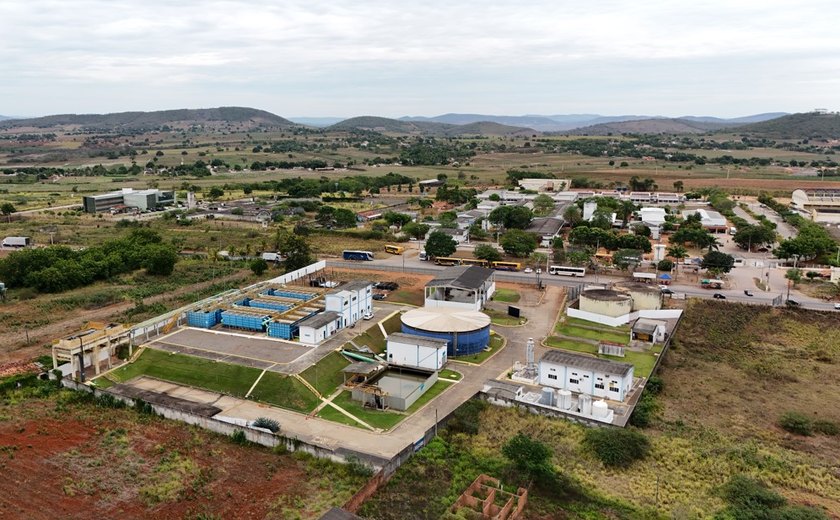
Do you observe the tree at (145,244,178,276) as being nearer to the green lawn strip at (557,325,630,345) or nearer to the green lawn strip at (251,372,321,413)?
the green lawn strip at (251,372,321,413)

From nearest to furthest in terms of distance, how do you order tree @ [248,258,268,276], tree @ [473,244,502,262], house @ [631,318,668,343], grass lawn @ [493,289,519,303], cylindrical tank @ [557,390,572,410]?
1. cylindrical tank @ [557,390,572,410]
2. house @ [631,318,668,343]
3. grass lawn @ [493,289,519,303]
4. tree @ [248,258,268,276]
5. tree @ [473,244,502,262]

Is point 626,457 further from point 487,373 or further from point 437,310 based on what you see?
point 437,310

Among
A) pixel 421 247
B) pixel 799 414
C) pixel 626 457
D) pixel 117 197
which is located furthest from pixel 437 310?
pixel 117 197

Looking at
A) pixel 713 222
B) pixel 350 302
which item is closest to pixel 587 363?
pixel 350 302

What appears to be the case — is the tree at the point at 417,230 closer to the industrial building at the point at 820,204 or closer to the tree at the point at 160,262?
the tree at the point at 160,262

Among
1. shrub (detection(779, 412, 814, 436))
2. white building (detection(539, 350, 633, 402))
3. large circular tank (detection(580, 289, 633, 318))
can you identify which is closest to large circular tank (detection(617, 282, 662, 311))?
large circular tank (detection(580, 289, 633, 318))

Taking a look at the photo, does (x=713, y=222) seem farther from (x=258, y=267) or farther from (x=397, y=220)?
(x=258, y=267)
